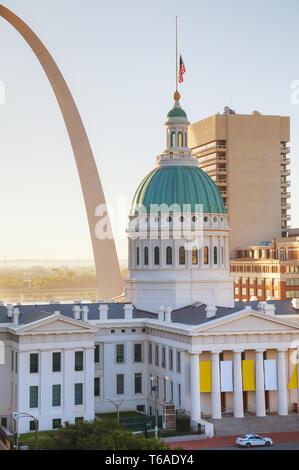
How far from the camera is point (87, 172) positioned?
134250 mm

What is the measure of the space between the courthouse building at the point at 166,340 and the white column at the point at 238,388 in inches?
4.1

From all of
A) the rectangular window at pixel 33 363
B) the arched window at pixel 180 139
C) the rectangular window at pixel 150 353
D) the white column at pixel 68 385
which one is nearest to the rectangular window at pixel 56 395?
the white column at pixel 68 385

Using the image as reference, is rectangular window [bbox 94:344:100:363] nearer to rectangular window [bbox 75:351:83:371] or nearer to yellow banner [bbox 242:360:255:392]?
rectangular window [bbox 75:351:83:371]

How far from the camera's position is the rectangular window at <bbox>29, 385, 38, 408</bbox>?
9169 centimetres

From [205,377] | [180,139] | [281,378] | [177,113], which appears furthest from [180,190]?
[281,378]

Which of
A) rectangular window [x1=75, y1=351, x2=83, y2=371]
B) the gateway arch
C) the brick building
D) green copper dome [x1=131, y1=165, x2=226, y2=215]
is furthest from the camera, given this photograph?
the brick building

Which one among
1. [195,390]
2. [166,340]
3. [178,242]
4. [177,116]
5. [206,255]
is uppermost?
[177,116]

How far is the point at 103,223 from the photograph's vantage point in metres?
134

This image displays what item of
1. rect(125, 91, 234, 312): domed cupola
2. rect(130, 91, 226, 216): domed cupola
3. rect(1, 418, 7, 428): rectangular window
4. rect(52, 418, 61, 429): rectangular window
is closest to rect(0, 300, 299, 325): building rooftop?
rect(125, 91, 234, 312): domed cupola

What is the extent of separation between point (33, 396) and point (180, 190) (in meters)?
34.2

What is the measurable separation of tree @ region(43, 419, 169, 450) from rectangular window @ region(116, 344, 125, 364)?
103ft

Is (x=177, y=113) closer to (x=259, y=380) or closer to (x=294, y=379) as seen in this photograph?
(x=294, y=379)
